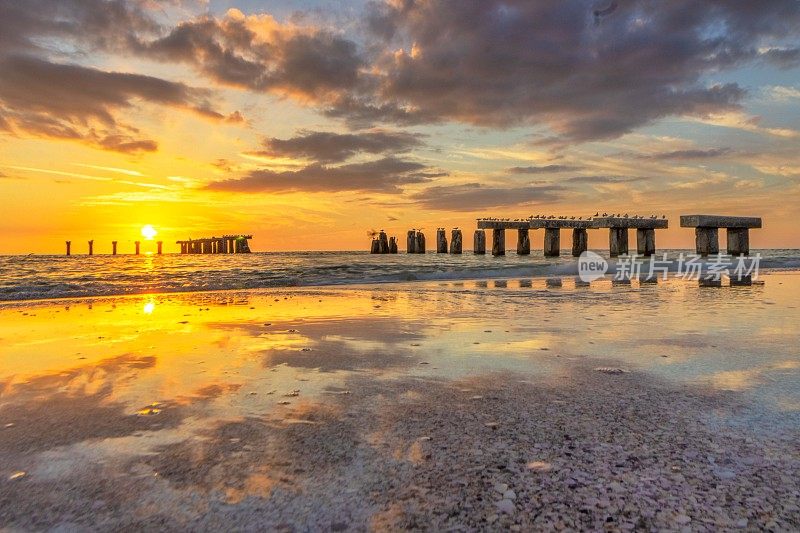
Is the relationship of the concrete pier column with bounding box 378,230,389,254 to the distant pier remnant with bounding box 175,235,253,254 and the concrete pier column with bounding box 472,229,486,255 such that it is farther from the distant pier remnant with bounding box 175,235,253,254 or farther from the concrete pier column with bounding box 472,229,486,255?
the distant pier remnant with bounding box 175,235,253,254

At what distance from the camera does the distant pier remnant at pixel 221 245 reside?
338 feet

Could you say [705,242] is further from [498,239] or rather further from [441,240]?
[441,240]

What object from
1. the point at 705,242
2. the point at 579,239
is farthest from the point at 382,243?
the point at 705,242

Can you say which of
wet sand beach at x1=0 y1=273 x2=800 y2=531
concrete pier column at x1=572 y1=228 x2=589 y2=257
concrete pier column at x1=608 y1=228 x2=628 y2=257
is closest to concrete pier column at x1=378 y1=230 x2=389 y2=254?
concrete pier column at x1=572 y1=228 x2=589 y2=257

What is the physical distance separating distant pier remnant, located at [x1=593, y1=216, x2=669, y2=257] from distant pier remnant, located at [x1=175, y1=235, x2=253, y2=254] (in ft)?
265

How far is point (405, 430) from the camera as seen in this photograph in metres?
2.37

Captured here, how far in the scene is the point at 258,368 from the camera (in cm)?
382

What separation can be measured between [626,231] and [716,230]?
6780 millimetres

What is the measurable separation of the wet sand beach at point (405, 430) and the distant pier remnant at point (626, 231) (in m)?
29.3

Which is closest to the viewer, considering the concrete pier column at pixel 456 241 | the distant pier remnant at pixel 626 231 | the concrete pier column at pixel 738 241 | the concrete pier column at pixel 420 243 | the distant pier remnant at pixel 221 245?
the concrete pier column at pixel 738 241

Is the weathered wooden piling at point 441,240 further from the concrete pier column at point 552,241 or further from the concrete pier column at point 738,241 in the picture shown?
the concrete pier column at point 738,241

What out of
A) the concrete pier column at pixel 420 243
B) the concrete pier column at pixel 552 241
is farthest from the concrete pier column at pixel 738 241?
the concrete pier column at pixel 420 243

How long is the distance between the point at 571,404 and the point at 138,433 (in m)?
2.19

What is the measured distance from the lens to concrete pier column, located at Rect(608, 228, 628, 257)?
3378cm
